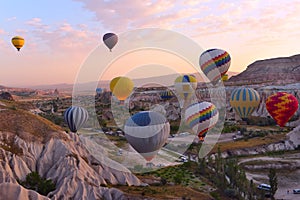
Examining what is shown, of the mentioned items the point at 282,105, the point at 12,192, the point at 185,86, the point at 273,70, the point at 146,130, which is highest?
the point at 273,70

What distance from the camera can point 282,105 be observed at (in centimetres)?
5400

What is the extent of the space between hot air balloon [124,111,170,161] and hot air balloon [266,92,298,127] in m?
30.0

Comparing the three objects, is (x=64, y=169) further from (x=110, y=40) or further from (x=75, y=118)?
(x=110, y=40)

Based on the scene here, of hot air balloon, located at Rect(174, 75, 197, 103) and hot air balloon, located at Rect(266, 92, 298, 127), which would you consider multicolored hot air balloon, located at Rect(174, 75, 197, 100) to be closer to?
hot air balloon, located at Rect(174, 75, 197, 103)

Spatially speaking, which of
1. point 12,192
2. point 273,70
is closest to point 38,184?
point 12,192

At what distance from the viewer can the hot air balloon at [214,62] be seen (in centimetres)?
6456

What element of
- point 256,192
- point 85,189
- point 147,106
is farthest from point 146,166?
point 147,106

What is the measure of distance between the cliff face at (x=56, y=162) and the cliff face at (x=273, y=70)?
127m

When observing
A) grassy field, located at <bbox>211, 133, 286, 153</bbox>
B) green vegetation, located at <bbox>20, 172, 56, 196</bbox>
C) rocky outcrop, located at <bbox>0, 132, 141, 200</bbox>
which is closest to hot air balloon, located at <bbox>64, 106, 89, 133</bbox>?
rocky outcrop, located at <bbox>0, 132, 141, 200</bbox>

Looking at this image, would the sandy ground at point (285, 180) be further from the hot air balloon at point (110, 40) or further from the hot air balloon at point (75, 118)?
the hot air balloon at point (110, 40)

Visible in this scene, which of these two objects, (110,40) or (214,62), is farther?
(214,62)

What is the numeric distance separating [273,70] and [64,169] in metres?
161

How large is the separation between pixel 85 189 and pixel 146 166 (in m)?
19.6

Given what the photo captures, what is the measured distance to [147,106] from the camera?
4402 inches
